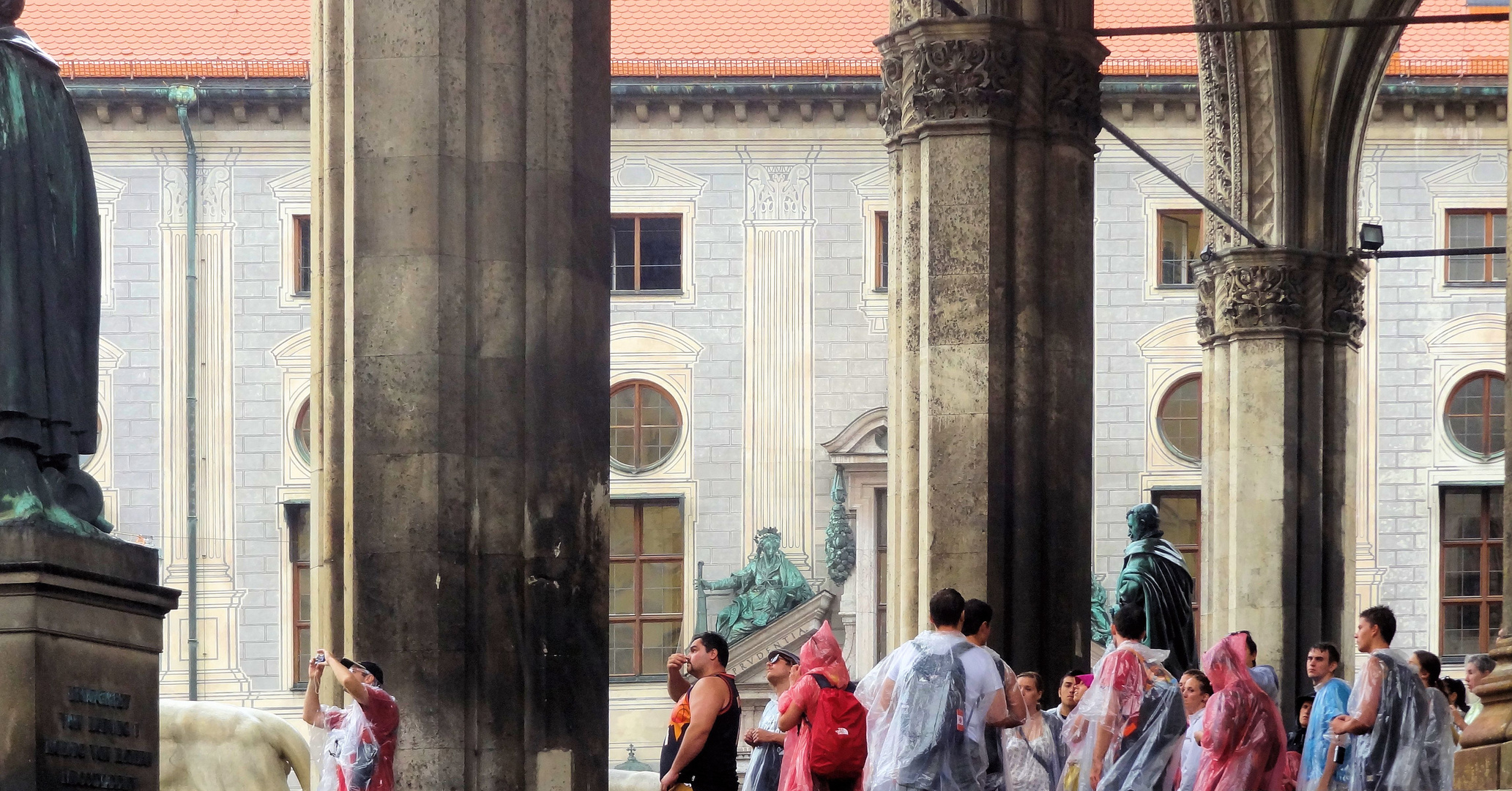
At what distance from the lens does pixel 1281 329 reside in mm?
23219

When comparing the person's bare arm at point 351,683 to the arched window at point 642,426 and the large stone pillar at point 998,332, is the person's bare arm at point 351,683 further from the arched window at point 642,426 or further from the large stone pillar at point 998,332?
the arched window at point 642,426

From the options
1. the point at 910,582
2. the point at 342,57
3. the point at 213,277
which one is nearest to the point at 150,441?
the point at 213,277

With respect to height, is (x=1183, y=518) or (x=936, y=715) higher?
(x=936, y=715)

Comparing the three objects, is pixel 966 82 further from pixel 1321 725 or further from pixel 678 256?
pixel 678 256

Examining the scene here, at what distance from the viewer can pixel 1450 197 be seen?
Answer: 41.7 metres

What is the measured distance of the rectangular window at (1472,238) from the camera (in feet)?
137

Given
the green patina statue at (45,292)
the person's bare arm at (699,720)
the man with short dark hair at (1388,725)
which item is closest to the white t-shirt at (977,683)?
the person's bare arm at (699,720)

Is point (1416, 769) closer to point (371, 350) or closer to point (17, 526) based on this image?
point (371, 350)

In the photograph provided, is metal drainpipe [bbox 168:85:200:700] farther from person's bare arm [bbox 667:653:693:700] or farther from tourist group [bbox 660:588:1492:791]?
person's bare arm [bbox 667:653:693:700]

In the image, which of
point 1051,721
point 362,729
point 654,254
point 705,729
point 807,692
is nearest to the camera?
point 362,729

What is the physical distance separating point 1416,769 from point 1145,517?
12.3ft

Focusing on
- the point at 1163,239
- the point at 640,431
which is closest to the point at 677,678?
the point at 640,431

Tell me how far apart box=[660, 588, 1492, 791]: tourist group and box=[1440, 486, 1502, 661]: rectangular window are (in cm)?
2585

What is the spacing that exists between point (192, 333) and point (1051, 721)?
31.0 metres
